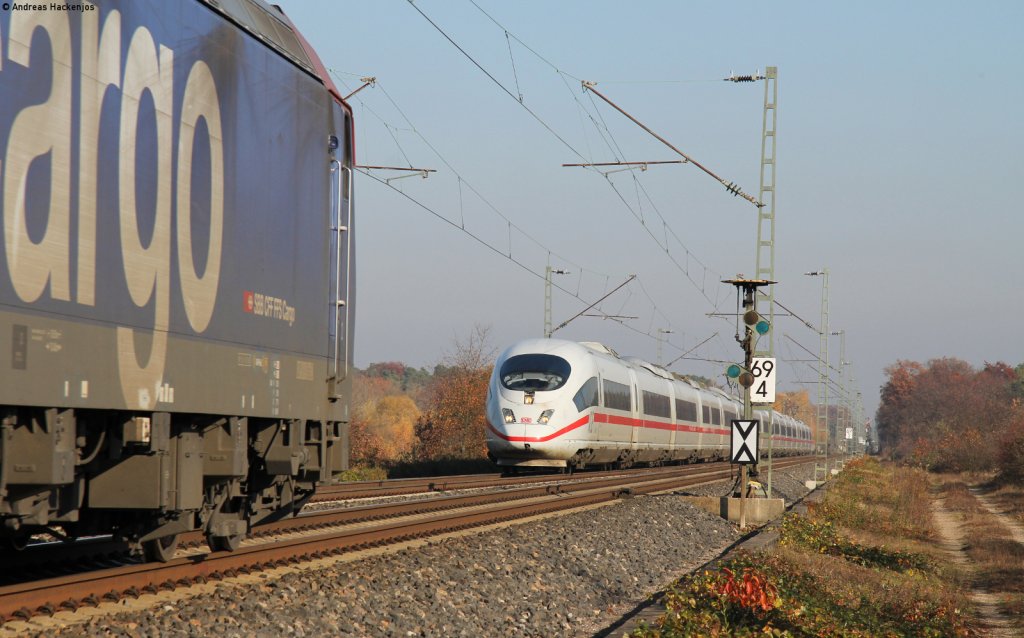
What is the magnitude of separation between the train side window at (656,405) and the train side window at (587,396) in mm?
7600

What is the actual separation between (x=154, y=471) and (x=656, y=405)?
34.6 meters

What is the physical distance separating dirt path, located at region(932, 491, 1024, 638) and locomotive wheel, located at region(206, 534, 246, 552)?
8.05 meters

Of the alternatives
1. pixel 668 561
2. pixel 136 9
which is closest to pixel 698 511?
pixel 668 561

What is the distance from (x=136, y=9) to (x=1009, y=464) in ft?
166

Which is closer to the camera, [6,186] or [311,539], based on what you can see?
[6,186]

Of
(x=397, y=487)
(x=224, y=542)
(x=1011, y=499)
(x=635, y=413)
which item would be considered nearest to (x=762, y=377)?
(x=397, y=487)

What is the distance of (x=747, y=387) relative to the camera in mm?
21266

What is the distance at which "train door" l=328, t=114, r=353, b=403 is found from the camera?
12148 millimetres

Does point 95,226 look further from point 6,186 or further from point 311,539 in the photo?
point 311,539

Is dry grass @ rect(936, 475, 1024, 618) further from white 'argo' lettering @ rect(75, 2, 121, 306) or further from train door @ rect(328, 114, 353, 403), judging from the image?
white 'argo' lettering @ rect(75, 2, 121, 306)

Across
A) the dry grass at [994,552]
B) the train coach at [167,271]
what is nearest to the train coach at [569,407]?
the dry grass at [994,552]

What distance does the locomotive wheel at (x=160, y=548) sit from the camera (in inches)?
404

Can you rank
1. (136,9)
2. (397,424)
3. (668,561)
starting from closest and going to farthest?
(136,9)
(668,561)
(397,424)

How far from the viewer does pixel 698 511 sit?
22.7m
